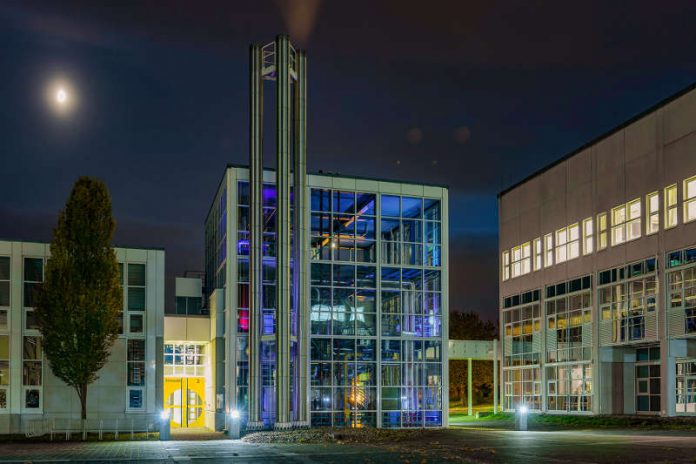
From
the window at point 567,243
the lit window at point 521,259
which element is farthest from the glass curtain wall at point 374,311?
the lit window at point 521,259

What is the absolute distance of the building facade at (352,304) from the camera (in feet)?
135

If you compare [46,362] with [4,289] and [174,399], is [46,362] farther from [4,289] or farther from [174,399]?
[174,399]

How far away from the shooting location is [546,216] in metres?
54.8

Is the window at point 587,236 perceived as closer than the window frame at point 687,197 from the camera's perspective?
No

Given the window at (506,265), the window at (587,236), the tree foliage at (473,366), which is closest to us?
the window at (587,236)

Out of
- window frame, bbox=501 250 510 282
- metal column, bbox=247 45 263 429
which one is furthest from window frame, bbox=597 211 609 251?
metal column, bbox=247 45 263 429

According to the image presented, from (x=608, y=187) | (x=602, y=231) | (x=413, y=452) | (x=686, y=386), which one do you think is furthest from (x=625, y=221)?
(x=413, y=452)

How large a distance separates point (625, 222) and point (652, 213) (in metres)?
2.65

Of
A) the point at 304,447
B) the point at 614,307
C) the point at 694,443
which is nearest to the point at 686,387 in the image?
the point at 614,307

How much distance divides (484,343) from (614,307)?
576 inches

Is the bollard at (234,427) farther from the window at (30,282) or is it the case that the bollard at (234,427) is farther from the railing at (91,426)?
the window at (30,282)

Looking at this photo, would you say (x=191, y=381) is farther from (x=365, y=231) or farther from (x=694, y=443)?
(x=694, y=443)

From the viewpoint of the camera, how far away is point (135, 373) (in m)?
41.0

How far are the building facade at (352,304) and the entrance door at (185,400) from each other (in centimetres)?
316
